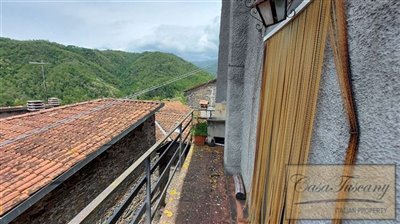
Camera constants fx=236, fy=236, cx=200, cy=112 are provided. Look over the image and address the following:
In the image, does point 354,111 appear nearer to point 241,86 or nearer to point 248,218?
point 248,218

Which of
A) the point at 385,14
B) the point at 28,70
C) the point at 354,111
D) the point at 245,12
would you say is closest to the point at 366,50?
the point at 385,14

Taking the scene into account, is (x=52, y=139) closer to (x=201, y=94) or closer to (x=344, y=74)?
(x=344, y=74)

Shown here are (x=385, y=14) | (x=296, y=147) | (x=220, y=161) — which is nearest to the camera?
(x=385, y=14)

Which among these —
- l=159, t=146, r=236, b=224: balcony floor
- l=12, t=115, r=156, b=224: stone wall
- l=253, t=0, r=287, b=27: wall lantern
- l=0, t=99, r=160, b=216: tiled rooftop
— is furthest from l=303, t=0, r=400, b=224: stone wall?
l=12, t=115, r=156, b=224: stone wall

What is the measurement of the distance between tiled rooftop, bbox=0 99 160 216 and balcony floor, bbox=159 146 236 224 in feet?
6.69

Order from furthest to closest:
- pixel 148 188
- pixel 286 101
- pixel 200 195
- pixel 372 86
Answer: pixel 200 195
pixel 148 188
pixel 286 101
pixel 372 86

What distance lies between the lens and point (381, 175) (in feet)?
2.68

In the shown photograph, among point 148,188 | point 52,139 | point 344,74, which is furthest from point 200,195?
point 52,139

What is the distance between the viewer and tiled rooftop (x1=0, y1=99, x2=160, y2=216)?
12.2 ft

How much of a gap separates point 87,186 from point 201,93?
19864 millimetres

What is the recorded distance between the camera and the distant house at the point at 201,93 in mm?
24156

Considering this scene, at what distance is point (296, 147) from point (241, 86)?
2.75 metres

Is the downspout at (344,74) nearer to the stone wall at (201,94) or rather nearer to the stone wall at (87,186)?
the stone wall at (87,186)

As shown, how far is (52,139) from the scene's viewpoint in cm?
536
